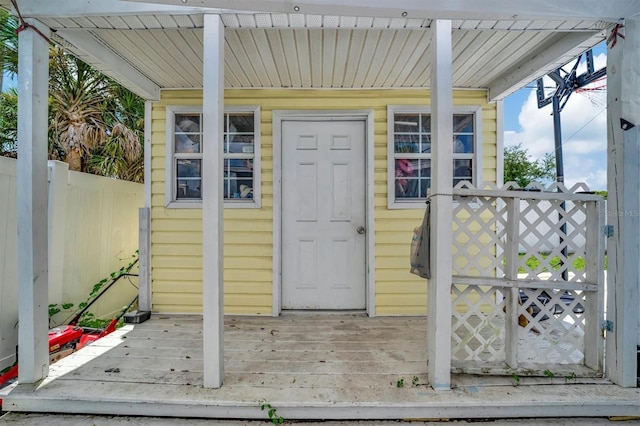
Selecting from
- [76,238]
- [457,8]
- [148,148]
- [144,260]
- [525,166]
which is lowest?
[144,260]

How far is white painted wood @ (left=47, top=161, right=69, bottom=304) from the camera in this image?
3322mm

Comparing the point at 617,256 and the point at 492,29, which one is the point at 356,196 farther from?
the point at 617,256

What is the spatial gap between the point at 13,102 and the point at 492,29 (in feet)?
24.2

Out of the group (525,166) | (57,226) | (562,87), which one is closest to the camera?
(57,226)

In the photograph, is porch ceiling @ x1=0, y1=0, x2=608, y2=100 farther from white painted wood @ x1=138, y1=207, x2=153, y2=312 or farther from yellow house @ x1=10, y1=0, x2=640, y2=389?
white painted wood @ x1=138, y1=207, x2=153, y2=312

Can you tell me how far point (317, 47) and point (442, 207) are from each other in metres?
1.68

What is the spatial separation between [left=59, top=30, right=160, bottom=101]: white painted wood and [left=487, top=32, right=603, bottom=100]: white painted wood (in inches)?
143

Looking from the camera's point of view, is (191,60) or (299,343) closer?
(299,343)

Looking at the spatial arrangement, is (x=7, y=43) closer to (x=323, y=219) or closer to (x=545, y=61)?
(x=323, y=219)

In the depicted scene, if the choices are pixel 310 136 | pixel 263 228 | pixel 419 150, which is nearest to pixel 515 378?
pixel 419 150

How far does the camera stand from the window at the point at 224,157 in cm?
351

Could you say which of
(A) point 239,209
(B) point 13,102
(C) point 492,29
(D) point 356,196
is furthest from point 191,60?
(B) point 13,102

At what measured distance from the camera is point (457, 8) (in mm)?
1945

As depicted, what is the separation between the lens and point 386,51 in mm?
2684
